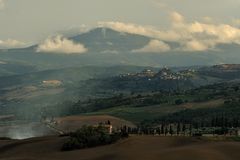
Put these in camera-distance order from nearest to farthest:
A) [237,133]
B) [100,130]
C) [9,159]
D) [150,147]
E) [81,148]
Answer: [9,159]
[150,147]
[81,148]
[100,130]
[237,133]

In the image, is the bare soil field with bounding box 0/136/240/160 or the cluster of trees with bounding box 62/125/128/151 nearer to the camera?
the bare soil field with bounding box 0/136/240/160

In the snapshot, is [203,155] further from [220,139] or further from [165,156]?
[220,139]

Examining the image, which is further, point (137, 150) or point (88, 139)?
point (88, 139)

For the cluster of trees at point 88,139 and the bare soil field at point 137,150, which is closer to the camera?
the bare soil field at point 137,150

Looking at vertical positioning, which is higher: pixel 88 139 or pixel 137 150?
pixel 88 139

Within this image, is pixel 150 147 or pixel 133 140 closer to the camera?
pixel 150 147

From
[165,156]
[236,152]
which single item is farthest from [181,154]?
[236,152]

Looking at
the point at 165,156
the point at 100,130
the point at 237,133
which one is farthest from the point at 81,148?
the point at 237,133

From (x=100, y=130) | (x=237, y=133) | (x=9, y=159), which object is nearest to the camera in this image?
(x=9, y=159)
